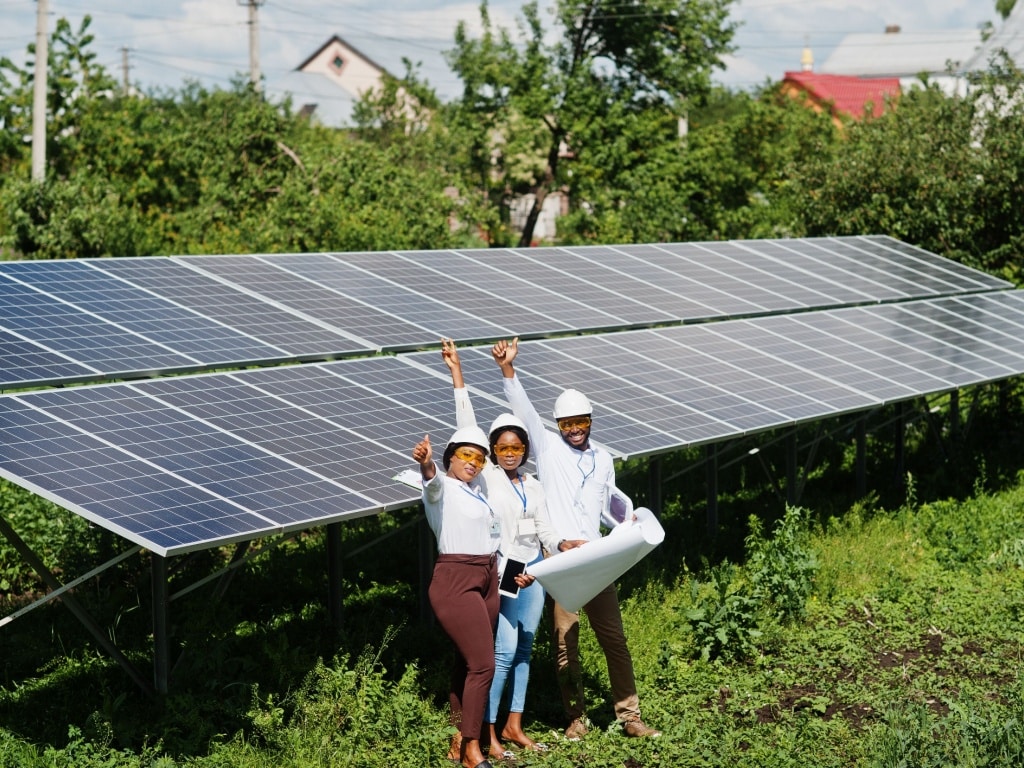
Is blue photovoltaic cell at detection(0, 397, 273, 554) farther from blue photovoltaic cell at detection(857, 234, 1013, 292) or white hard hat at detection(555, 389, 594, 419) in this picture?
blue photovoltaic cell at detection(857, 234, 1013, 292)

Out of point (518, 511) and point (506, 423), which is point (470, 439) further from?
point (518, 511)

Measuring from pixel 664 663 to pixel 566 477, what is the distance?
9.56ft

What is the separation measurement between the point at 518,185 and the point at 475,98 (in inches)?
111

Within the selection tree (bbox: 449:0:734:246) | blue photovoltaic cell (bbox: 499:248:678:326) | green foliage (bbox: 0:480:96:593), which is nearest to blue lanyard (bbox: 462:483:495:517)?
green foliage (bbox: 0:480:96:593)

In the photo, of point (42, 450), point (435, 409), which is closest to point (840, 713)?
point (435, 409)

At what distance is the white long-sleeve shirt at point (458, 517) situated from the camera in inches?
319

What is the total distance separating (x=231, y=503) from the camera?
852cm

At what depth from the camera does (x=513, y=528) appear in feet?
27.7

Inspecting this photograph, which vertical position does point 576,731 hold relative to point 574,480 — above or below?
below

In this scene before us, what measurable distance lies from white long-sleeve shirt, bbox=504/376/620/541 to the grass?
1533 mm

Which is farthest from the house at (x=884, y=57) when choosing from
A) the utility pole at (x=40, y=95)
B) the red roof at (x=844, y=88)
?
the utility pole at (x=40, y=95)

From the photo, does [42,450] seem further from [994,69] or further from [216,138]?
[216,138]

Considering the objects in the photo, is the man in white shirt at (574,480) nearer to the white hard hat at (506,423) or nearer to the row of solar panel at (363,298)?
the white hard hat at (506,423)

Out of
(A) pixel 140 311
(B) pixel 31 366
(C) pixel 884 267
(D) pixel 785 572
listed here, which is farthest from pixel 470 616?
(C) pixel 884 267
